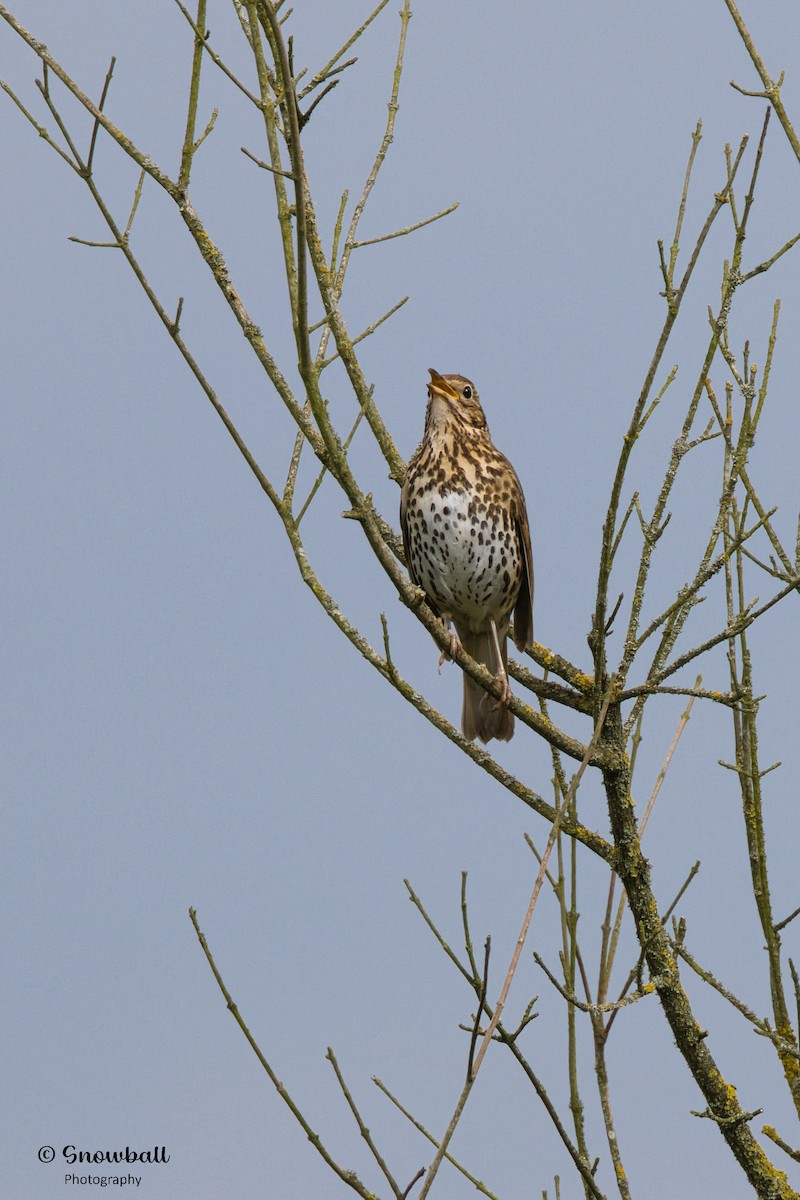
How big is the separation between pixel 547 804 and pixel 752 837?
2.49ft

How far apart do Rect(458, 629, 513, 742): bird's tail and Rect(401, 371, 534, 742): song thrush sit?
0.12 ft

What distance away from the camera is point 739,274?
4.79 meters

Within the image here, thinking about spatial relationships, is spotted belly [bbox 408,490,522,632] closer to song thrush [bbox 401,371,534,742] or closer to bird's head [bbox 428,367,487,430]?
song thrush [bbox 401,371,534,742]

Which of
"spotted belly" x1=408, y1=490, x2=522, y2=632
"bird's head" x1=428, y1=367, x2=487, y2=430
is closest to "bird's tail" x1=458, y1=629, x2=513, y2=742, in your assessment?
"spotted belly" x1=408, y1=490, x2=522, y2=632

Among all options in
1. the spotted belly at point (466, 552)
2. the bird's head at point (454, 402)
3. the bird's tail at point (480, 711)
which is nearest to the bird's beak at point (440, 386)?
the bird's head at point (454, 402)

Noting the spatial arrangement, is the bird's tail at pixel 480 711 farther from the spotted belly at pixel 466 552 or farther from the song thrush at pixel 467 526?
the spotted belly at pixel 466 552

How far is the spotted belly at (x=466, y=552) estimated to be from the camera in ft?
22.9

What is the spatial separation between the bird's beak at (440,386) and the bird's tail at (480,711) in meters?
1.21

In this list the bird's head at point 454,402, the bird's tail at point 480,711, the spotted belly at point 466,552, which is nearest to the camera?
the spotted belly at point 466,552

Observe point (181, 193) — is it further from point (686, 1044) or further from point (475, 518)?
point (686, 1044)

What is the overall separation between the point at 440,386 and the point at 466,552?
0.92 metres

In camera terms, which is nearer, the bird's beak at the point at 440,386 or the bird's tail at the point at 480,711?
the bird's beak at the point at 440,386

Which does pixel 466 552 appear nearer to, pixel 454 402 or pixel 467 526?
pixel 467 526

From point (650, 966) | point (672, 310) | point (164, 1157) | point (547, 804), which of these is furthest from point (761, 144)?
point (164, 1157)
